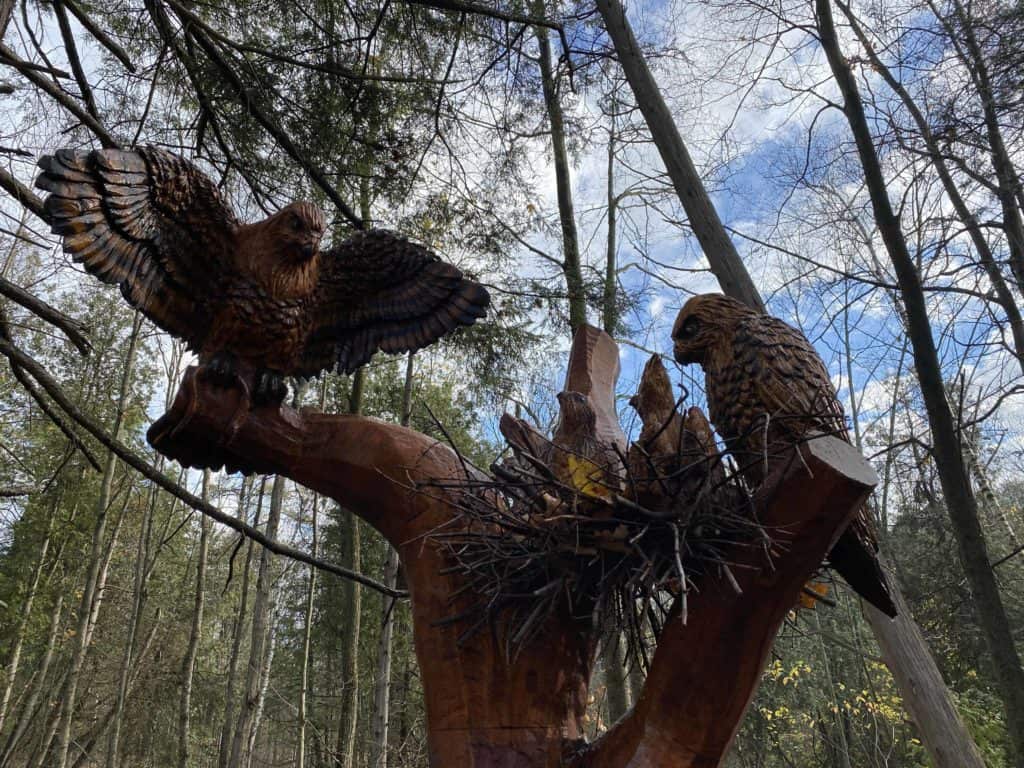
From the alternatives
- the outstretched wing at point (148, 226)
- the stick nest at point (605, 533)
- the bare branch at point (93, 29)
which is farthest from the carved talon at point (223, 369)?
the bare branch at point (93, 29)

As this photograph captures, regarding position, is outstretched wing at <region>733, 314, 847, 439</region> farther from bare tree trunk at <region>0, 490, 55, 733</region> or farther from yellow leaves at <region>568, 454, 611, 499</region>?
bare tree trunk at <region>0, 490, 55, 733</region>

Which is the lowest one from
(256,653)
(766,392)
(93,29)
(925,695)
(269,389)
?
(925,695)

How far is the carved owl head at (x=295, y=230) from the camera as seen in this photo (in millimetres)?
1704

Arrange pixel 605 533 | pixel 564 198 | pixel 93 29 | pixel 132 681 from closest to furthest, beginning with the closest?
pixel 605 533 < pixel 93 29 < pixel 564 198 < pixel 132 681

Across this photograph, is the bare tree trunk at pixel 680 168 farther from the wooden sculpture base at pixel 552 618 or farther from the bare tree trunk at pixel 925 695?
the bare tree trunk at pixel 925 695

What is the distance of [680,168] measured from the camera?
326 centimetres

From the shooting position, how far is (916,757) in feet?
36.9

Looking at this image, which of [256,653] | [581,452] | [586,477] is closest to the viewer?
[586,477]

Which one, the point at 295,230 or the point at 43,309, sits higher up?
the point at 43,309

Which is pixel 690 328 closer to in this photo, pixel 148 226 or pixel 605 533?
pixel 605 533

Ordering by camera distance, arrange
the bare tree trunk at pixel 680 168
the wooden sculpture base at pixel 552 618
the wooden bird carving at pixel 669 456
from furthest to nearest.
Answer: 1. the bare tree trunk at pixel 680 168
2. the wooden bird carving at pixel 669 456
3. the wooden sculpture base at pixel 552 618

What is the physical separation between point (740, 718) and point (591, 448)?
77 centimetres

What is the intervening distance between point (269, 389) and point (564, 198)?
494cm

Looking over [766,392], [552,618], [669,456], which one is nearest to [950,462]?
[766,392]
